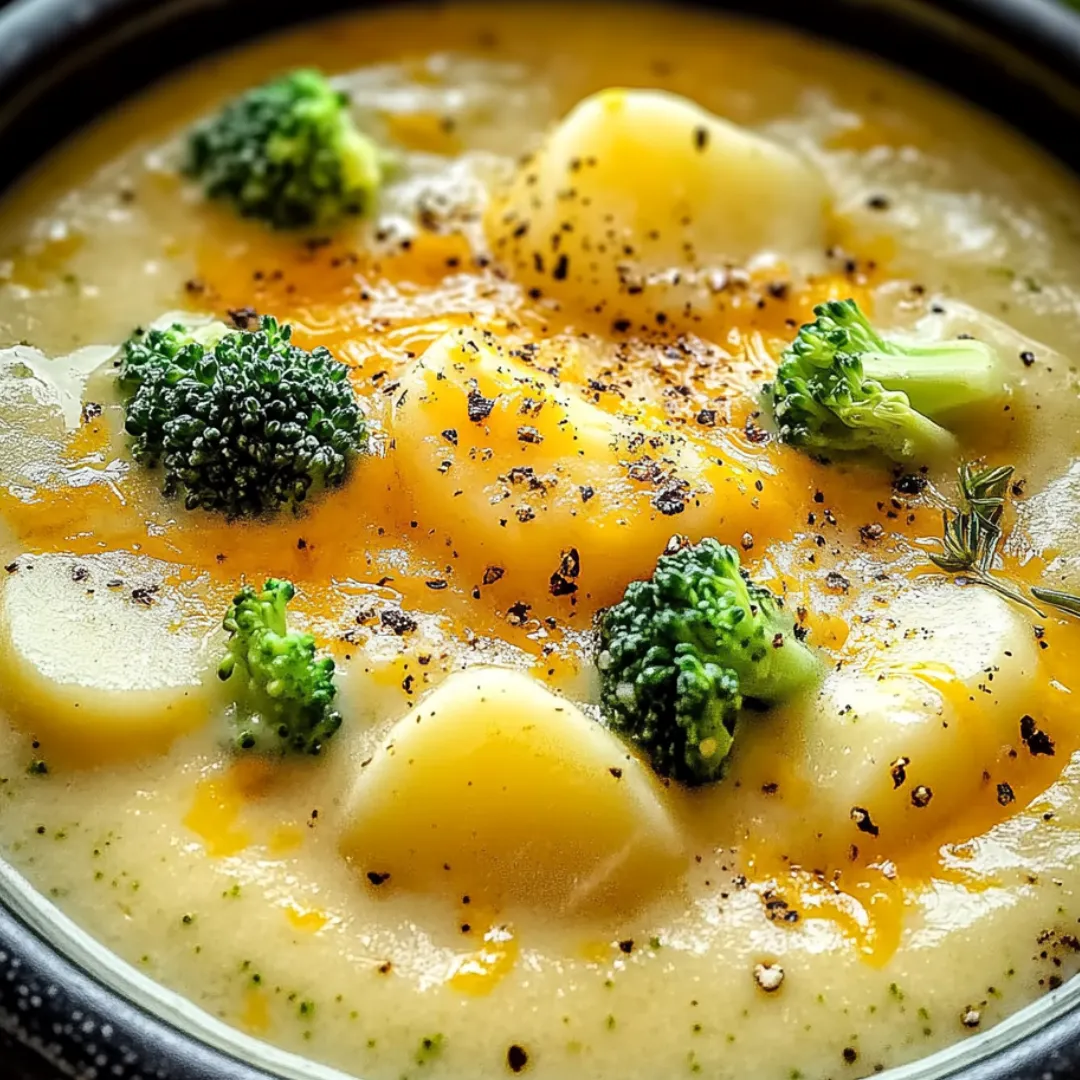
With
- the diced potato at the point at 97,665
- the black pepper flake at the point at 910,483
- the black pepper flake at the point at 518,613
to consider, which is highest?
the black pepper flake at the point at 910,483

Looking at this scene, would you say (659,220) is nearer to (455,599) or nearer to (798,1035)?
(455,599)

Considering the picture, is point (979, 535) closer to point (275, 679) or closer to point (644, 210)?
point (644, 210)

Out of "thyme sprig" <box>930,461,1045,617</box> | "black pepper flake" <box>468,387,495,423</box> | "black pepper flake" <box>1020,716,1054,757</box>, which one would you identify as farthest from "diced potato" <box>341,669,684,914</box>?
"thyme sprig" <box>930,461,1045,617</box>

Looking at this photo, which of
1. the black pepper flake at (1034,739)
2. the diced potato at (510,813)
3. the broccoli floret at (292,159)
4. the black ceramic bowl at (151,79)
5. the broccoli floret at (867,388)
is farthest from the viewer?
the broccoli floret at (292,159)

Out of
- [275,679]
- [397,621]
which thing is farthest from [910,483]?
[275,679]

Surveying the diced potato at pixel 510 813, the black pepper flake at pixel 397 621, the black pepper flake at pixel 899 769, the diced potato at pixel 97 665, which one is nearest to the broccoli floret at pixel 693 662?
the diced potato at pixel 510 813

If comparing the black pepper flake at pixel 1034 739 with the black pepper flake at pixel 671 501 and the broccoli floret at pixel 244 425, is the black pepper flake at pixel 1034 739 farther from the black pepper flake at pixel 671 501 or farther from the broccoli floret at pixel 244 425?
the broccoli floret at pixel 244 425
